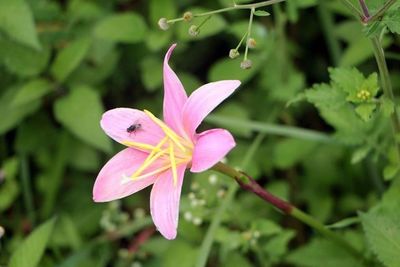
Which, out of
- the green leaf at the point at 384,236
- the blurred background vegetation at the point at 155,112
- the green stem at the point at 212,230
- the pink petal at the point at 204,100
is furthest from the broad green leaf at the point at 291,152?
the pink petal at the point at 204,100

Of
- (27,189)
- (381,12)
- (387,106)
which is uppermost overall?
(381,12)

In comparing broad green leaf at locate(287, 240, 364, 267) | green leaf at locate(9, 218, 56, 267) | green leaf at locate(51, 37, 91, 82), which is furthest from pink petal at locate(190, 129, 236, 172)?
green leaf at locate(51, 37, 91, 82)

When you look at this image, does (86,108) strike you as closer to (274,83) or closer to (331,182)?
(274,83)

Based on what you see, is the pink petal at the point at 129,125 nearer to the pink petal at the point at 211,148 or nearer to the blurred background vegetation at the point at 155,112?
the pink petal at the point at 211,148

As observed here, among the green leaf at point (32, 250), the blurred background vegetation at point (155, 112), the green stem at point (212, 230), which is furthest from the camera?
the blurred background vegetation at point (155, 112)

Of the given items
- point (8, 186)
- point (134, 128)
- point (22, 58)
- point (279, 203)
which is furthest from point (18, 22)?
point (279, 203)

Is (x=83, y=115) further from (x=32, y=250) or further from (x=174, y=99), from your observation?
(x=174, y=99)
